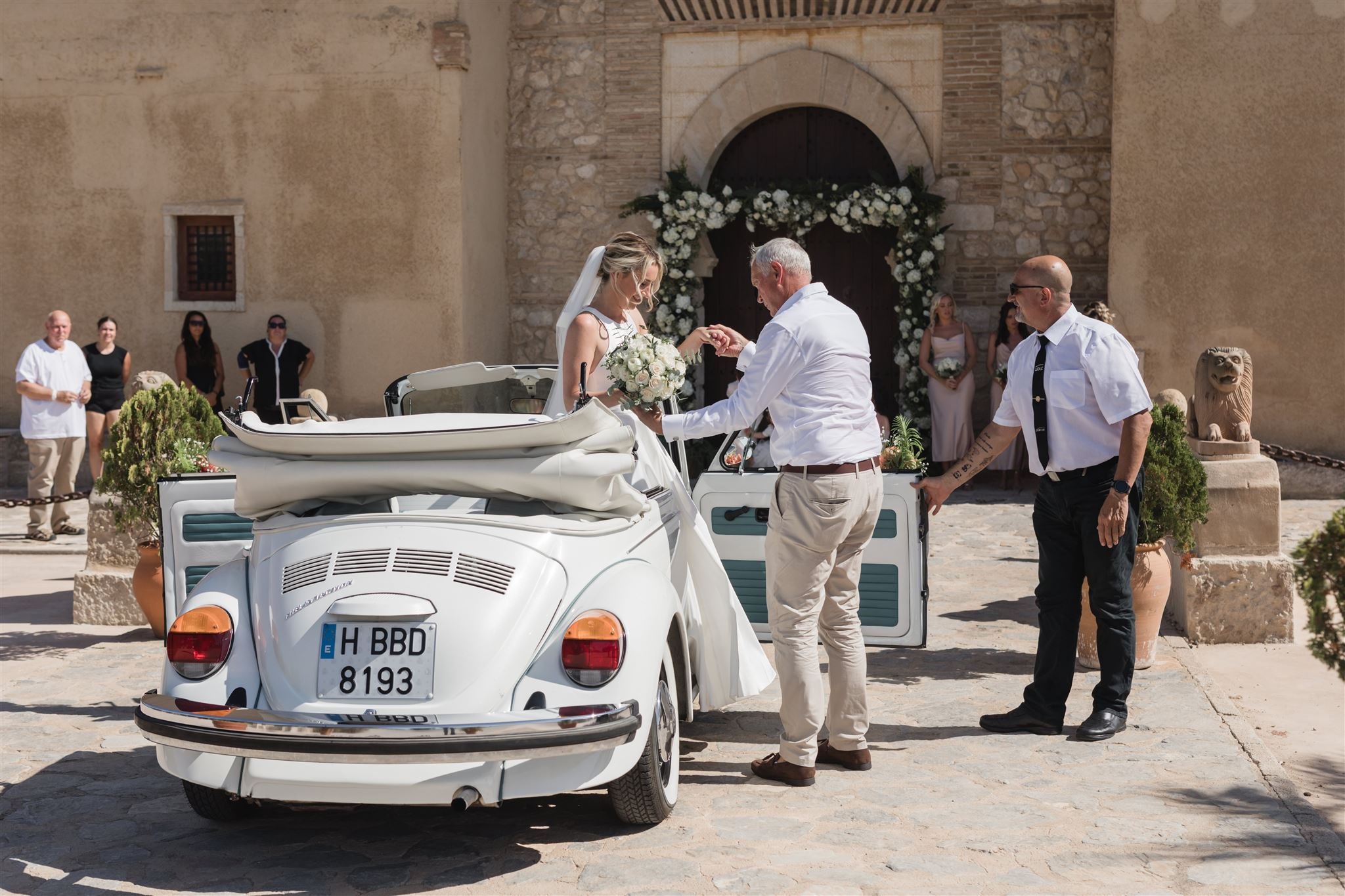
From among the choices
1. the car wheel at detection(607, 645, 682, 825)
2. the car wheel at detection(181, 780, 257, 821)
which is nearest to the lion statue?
the car wheel at detection(607, 645, 682, 825)

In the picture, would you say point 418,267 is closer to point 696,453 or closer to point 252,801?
point 696,453

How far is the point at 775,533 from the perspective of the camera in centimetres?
523

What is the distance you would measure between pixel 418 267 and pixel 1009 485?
20.6ft

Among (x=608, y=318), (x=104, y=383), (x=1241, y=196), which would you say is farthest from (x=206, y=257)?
(x=1241, y=196)

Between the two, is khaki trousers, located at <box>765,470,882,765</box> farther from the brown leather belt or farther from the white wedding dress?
the white wedding dress

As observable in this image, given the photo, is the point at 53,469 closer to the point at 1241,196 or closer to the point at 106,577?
the point at 106,577

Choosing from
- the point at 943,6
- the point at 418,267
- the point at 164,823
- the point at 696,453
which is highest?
the point at 943,6

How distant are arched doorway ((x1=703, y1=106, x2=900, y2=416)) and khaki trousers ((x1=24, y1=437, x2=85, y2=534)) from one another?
6.52 meters

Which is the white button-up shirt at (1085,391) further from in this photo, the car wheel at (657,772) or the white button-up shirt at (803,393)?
the car wheel at (657,772)

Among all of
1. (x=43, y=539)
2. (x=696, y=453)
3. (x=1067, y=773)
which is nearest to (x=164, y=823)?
(x=1067, y=773)

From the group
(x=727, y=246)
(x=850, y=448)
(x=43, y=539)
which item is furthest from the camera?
(x=727, y=246)

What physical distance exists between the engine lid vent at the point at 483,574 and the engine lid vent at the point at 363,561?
0.23 m

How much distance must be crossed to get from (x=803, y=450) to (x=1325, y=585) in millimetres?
1846

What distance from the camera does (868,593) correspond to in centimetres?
650
